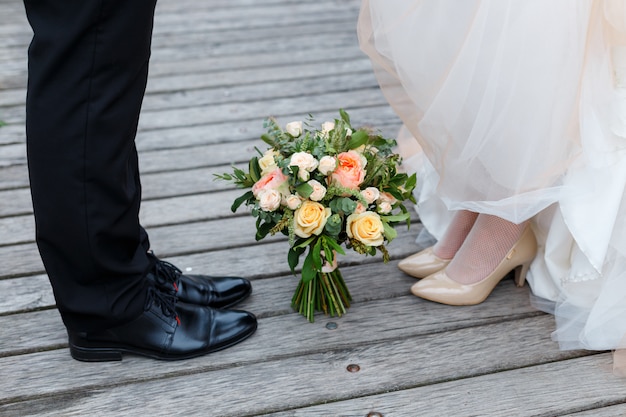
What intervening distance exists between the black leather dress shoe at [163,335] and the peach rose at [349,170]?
38 centimetres

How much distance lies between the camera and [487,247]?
67.8 inches

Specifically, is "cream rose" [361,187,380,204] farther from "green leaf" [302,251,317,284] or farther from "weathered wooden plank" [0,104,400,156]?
"weathered wooden plank" [0,104,400,156]

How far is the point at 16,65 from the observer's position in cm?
298

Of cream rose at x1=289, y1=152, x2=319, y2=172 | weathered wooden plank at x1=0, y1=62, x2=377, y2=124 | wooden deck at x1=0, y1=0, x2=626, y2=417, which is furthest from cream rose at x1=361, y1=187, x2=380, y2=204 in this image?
weathered wooden plank at x1=0, y1=62, x2=377, y2=124

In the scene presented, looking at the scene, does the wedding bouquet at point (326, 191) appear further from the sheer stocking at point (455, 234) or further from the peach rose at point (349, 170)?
the sheer stocking at point (455, 234)

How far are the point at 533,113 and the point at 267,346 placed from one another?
728 millimetres

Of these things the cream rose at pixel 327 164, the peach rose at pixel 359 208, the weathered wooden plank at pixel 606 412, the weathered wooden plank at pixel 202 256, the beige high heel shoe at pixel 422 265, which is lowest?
the weathered wooden plank at pixel 202 256

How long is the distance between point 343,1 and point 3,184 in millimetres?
2015

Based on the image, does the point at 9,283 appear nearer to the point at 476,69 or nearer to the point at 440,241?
the point at 440,241

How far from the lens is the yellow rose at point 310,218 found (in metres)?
1.46

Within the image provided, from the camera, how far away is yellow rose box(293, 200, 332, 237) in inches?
57.6

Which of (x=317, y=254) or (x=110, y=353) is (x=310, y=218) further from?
(x=110, y=353)

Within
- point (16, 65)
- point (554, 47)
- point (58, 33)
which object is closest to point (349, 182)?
point (554, 47)

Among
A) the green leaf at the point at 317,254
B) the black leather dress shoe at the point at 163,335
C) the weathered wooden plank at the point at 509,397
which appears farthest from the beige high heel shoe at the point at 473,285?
the black leather dress shoe at the point at 163,335
